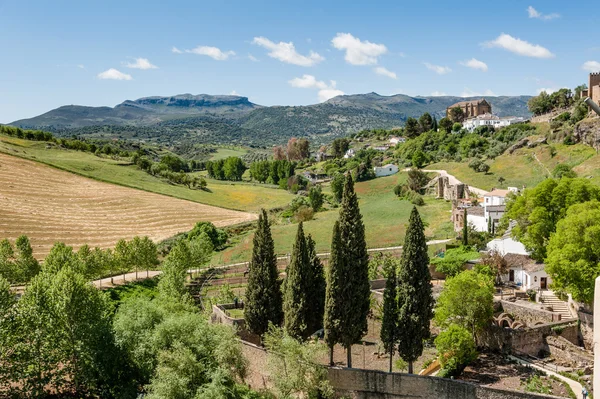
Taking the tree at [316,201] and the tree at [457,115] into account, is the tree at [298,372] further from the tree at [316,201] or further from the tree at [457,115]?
the tree at [457,115]

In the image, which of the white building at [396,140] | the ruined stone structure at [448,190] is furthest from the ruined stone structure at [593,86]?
the white building at [396,140]

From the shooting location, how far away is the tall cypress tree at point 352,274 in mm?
26953

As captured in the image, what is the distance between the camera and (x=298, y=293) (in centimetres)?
2891

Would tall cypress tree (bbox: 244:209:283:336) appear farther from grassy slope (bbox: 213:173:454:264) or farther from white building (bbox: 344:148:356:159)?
white building (bbox: 344:148:356:159)

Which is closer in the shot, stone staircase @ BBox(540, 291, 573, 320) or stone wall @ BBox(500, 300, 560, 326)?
A: stone wall @ BBox(500, 300, 560, 326)

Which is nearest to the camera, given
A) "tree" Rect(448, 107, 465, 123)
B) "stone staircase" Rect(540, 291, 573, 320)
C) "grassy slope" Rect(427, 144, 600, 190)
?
"stone staircase" Rect(540, 291, 573, 320)

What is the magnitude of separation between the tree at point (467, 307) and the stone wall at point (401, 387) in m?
6.55

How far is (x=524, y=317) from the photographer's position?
33.1 m

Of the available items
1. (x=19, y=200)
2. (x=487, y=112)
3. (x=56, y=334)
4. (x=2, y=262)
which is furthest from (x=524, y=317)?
(x=487, y=112)

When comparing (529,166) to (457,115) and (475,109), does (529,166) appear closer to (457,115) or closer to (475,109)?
(457,115)

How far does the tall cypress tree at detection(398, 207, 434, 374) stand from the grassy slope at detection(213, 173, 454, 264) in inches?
1293

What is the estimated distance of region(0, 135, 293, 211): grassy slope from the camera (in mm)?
104750

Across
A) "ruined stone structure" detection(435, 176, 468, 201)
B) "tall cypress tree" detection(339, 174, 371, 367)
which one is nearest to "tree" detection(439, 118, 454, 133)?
"ruined stone structure" detection(435, 176, 468, 201)

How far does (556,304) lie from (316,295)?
692 inches
